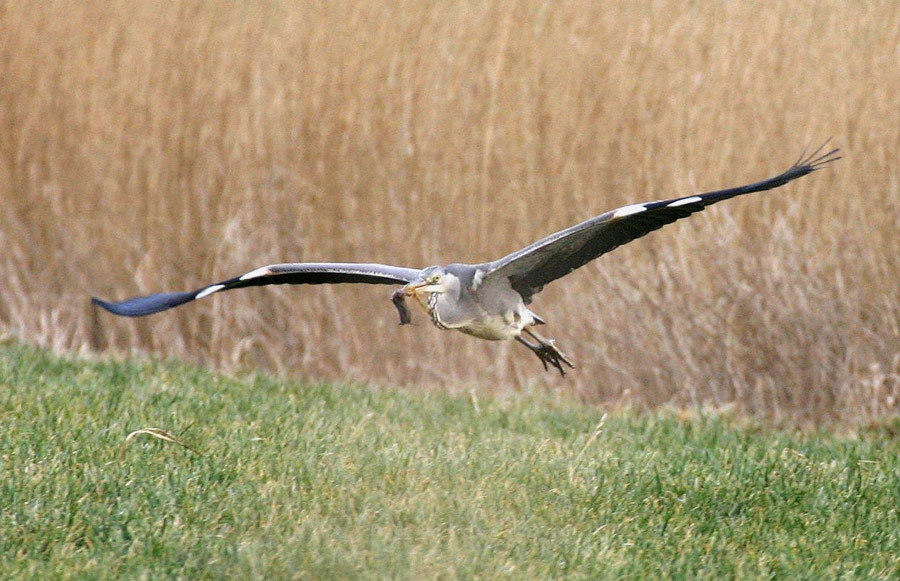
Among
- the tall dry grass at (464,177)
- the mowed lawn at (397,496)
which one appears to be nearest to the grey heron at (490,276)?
the mowed lawn at (397,496)

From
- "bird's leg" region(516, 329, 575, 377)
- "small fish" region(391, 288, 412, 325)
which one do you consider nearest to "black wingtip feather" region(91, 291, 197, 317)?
"small fish" region(391, 288, 412, 325)

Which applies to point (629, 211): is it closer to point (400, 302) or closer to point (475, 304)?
point (475, 304)

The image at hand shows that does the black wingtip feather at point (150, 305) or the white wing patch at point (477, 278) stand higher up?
the black wingtip feather at point (150, 305)

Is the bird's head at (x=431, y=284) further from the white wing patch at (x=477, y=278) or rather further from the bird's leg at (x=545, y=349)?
the bird's leg at (x=545, y=349)

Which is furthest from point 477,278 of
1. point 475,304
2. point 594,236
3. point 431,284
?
point 594,236

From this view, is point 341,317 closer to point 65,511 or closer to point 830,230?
point 830,230

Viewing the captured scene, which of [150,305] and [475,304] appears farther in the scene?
[150,305]

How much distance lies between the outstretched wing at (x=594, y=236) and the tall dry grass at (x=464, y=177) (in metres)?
1.89

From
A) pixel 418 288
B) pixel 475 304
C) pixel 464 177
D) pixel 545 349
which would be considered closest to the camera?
pixel 418 288

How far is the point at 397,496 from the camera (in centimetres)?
377

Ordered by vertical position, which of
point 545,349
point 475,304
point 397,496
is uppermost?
point 475,304

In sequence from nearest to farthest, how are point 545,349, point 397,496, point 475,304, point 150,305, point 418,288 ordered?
point 397,496 < point 418,288 < point 475,304 < point 150,305 < point 545,349

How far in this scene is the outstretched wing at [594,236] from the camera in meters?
3.79

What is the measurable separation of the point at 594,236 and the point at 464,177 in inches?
97.9
